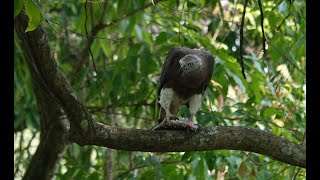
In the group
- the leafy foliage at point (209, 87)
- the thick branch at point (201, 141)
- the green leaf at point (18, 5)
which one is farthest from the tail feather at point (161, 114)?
the green leaf at point (18, 5)

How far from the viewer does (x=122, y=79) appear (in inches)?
248

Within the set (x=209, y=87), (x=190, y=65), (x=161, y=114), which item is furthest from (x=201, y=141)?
(x=209, y=87)

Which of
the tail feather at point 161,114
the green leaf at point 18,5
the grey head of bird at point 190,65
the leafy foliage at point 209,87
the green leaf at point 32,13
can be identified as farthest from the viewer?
the tail feather at point 161,114

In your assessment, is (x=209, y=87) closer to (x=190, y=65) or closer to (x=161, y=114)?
(x=161, y=114)

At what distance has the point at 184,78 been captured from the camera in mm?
5570

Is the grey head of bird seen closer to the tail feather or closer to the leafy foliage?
the leafy foliage

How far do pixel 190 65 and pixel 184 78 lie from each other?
0.21 meters

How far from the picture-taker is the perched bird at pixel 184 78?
550 centimetres

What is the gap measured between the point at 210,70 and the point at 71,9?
3.35 metres

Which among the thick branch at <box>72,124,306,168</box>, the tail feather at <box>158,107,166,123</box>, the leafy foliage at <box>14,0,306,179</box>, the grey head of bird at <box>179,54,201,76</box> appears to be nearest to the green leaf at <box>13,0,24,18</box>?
the thick branch at <box>72,124,306,168</box>

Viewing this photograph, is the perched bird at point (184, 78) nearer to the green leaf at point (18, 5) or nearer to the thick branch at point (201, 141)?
the thick branch at point (201, 141)

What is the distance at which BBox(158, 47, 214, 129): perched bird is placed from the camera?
550 cm

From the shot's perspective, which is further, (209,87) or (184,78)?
(209,87)
